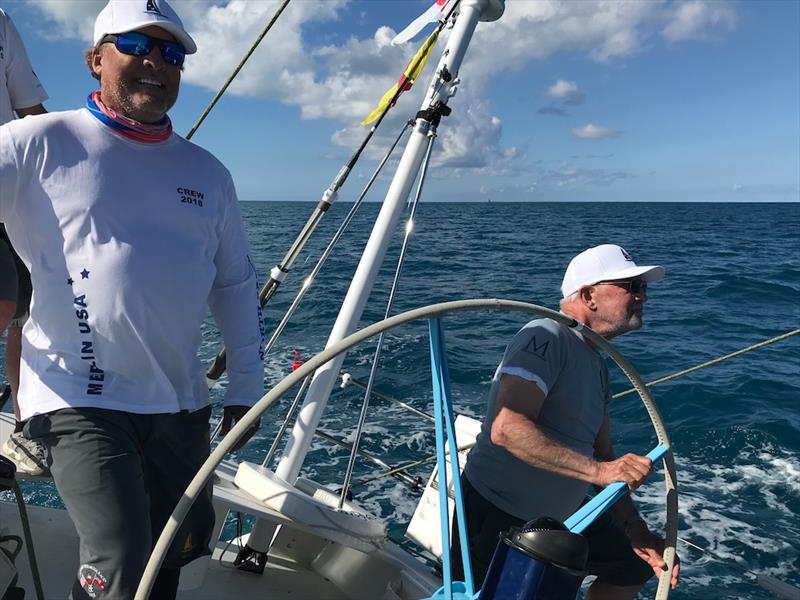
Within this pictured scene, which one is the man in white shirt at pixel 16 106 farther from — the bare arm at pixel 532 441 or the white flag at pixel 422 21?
the white flag at pixel 422 21

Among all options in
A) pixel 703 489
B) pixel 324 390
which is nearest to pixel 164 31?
pixel 324 390

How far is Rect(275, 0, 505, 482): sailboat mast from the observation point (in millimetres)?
2340

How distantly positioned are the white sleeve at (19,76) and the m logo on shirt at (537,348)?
1.62m

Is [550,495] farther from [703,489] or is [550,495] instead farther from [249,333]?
[703,489]

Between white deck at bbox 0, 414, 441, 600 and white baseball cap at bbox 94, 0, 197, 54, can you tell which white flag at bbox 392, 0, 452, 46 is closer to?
white baseball cap at bbox 94, 0, 197, 54

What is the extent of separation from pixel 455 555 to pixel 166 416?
1.04 meters

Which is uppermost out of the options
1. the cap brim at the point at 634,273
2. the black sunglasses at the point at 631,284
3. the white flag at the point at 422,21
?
the white flag at the point at 422,21

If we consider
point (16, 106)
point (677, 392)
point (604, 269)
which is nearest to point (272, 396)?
point (604, 269)

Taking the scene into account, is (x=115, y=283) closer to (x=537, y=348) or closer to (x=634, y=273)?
(x=537, y=348)

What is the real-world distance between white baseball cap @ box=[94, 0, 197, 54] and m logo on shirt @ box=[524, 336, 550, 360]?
1214mm

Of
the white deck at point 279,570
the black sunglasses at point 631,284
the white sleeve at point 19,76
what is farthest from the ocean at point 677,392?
the white sleeve at point 19,76

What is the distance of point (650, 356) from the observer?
346 inches

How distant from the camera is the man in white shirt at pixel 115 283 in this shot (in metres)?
1.39

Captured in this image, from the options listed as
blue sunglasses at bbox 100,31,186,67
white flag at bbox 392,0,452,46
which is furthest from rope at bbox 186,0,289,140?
blue sunglasses at bbox 100,31,186,67
